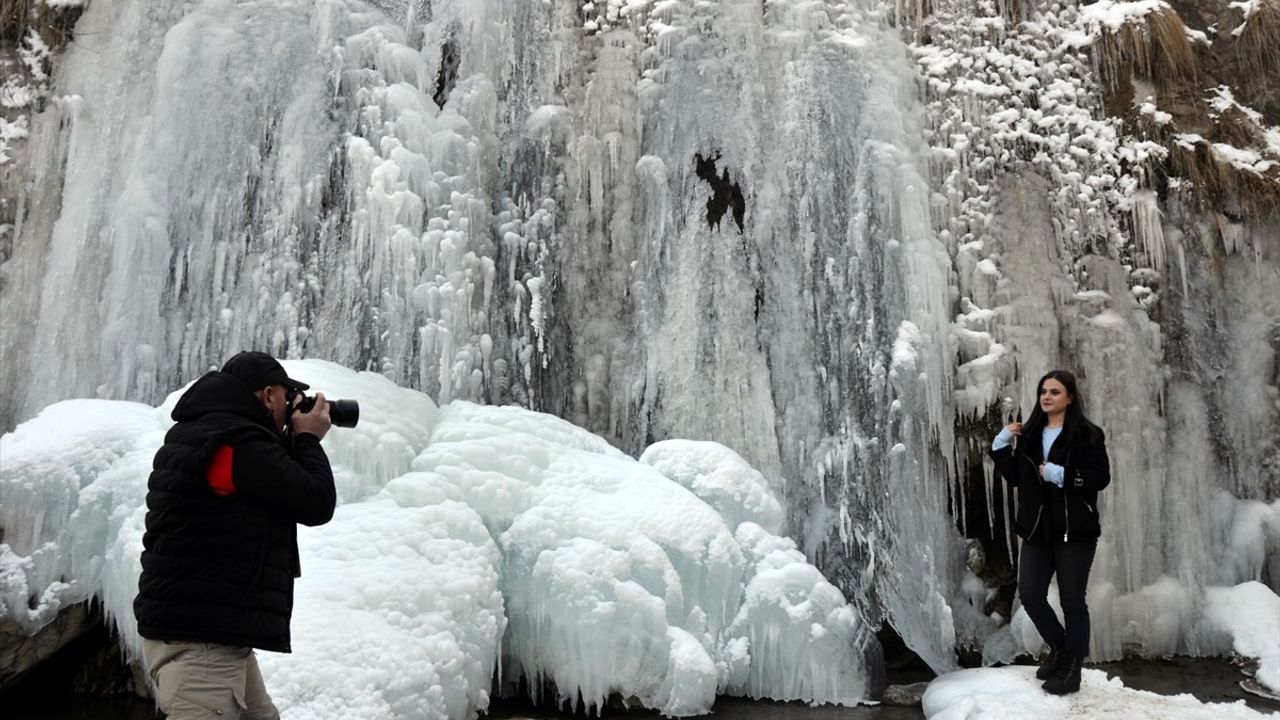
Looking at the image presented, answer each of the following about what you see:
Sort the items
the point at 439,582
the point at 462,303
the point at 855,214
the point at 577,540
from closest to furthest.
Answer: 1. the point at 439,582
2. the point at 577,540
3. the point at 462,303
4. the point at 855,214

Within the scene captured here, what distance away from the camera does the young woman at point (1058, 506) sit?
434cm

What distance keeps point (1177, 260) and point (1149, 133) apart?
0.96 m

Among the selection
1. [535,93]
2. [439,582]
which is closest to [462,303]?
[535,93]

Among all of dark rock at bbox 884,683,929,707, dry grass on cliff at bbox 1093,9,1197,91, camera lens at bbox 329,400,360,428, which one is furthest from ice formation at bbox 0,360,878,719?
dry grass on cliff at bbox 1093,9,1197,91

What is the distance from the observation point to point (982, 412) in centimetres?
647

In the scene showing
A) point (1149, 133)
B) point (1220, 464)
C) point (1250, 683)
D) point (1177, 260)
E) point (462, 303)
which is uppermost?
point (1149, 133)

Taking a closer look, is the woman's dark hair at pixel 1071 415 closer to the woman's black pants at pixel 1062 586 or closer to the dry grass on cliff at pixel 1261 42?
the woman's black pants at pixel 1062 586

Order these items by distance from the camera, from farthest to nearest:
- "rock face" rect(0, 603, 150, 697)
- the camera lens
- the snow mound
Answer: "rock face" rect(0, 603, 150, 697) < the snow mound < the camera lens

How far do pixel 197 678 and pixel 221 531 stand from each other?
14.3 inches

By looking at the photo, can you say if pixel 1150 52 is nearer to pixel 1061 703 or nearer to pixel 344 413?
pixel 1061 703

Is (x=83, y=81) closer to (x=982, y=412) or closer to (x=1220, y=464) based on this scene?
(x=982, y=412)

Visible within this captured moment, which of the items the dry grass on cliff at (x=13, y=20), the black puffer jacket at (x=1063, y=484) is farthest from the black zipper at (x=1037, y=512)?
the dry grass on cliff at (x=13, y=20)

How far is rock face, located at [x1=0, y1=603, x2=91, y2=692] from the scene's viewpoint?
4.95m

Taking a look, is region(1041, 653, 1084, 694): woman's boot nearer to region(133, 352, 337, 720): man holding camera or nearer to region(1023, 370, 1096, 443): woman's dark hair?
region(1023, 370, 1096, 443): woman's dark hair
